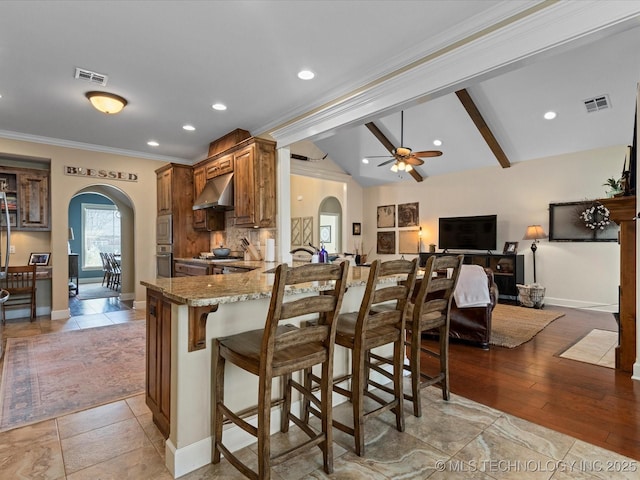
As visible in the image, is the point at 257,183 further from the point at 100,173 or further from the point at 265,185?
the point at 100,173

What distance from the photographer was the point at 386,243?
910 centimetres

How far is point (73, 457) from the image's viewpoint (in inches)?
73.1

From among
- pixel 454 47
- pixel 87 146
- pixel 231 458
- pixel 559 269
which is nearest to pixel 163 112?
pixel 87 146

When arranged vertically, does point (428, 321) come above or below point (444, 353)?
above

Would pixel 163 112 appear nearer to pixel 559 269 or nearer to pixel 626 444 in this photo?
pixel 626 444

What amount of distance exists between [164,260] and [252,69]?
390 centimetres

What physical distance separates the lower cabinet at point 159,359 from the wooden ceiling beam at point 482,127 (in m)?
4.94

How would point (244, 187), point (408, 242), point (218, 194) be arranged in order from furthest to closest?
point (408, 242)
point (218, 194)
point (244, 187)

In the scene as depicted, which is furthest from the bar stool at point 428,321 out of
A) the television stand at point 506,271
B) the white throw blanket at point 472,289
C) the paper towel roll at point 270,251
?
the television stand at point 506,271

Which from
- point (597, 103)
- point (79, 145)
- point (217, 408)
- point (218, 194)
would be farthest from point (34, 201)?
point (597, 103)

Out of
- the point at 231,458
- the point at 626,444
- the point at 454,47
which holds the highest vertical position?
the point at 454,47

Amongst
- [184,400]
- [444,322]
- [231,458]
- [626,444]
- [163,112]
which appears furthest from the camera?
[163,112]

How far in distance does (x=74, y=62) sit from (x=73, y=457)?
3.14 metres

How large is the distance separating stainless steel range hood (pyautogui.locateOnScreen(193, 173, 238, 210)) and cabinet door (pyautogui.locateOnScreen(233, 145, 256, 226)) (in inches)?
4.1
